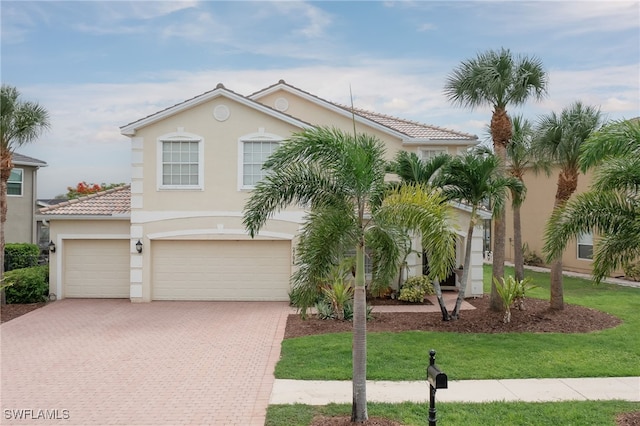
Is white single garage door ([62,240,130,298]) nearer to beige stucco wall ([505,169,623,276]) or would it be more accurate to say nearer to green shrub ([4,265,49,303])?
green shrub ([4,265,49,303])

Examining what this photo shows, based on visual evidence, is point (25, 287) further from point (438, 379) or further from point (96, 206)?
point (438, 379)

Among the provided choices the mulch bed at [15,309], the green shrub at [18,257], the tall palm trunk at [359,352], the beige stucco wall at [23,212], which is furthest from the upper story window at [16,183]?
the tall palm trunk at [359,352]

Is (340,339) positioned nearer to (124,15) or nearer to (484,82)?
(484,82)

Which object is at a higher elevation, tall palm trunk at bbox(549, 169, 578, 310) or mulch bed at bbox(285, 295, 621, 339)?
tall palm trunk at bbox(549, 169, 578, 310)

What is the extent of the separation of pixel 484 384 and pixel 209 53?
44.4 feet

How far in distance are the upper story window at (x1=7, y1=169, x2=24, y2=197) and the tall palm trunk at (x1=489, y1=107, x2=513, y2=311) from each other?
2498cm

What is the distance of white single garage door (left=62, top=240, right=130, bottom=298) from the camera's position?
682 inches

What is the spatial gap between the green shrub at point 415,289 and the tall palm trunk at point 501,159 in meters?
2.64

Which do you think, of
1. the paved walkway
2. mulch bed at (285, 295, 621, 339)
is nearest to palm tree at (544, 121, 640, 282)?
the paved walkway

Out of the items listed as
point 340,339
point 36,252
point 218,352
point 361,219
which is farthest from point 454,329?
point 36,252

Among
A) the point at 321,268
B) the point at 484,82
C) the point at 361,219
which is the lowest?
the point at 321,268

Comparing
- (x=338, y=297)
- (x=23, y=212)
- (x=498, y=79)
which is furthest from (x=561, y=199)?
(x=23, y=212)

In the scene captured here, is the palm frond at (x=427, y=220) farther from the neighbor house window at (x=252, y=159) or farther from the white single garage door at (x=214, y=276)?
the white single garage door at (x=214, y=276)

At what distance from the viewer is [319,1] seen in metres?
13.6
